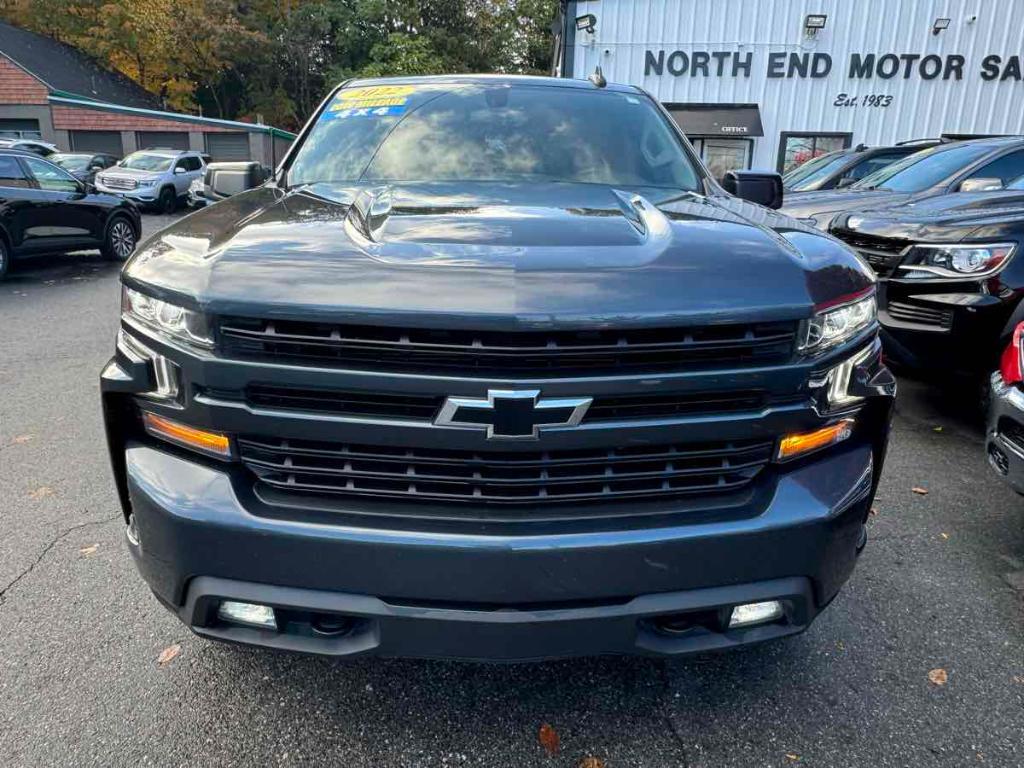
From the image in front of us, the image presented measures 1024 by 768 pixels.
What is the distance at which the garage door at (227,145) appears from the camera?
105ft

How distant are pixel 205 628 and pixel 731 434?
1373mm

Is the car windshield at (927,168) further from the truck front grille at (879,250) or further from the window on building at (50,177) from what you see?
the window on building at (50,177)

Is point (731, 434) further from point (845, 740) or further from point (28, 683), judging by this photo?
point (28, 683)

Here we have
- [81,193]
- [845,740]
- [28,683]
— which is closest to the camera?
[845,740]

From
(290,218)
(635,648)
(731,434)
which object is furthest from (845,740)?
(290,218)

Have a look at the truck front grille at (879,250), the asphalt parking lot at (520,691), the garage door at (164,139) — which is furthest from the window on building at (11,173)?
the garage door at (164,139)

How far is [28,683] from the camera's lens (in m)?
2.26

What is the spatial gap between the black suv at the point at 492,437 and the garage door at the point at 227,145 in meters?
33.5

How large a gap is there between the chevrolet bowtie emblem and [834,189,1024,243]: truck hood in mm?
3744

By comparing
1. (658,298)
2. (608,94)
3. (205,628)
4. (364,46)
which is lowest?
A: (205,628)

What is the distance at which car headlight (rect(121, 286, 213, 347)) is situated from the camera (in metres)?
1.67

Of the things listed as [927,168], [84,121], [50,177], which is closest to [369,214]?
[927,168]

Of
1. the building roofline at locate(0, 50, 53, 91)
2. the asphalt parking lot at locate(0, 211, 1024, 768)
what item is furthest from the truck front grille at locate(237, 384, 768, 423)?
the building roofline at locate(0, 50, 53, 91)

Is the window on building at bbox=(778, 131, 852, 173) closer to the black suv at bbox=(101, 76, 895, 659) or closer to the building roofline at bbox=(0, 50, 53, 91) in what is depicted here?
the black suv at bbox=(101, 76, 895, 659)
